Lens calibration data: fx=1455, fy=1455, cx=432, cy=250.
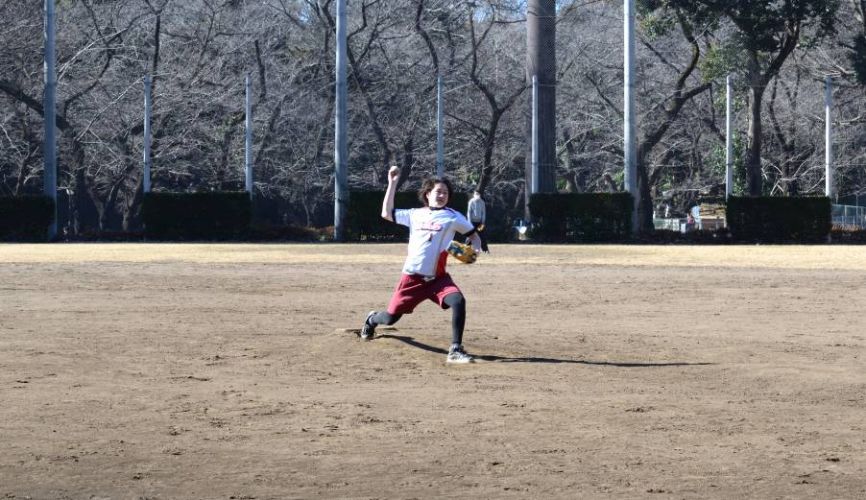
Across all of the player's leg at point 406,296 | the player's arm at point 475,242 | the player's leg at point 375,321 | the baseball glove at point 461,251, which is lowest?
the player's leg at point 375,321

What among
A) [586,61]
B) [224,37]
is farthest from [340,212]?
[586,61]

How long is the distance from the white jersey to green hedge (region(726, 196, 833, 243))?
1284 inches

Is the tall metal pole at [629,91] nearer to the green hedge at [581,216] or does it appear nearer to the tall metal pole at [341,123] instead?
the green hedge at [581,216]

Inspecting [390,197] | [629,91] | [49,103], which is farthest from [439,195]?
[49,103]

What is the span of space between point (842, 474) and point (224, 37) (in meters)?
54.7

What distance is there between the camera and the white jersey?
12234 millimetres

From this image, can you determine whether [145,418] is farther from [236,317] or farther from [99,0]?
[99,0]

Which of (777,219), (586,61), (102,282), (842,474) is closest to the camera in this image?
(842,474)

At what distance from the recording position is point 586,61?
209 feet

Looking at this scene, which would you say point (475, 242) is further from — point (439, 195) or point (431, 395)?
point (431, 395)

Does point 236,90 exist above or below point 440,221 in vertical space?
above

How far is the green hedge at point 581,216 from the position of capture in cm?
4372

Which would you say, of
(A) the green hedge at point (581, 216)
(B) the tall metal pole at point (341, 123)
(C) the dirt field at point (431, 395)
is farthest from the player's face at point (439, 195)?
(B) the tall metal pole at point (341, 123)

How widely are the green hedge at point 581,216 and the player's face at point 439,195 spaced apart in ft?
104
